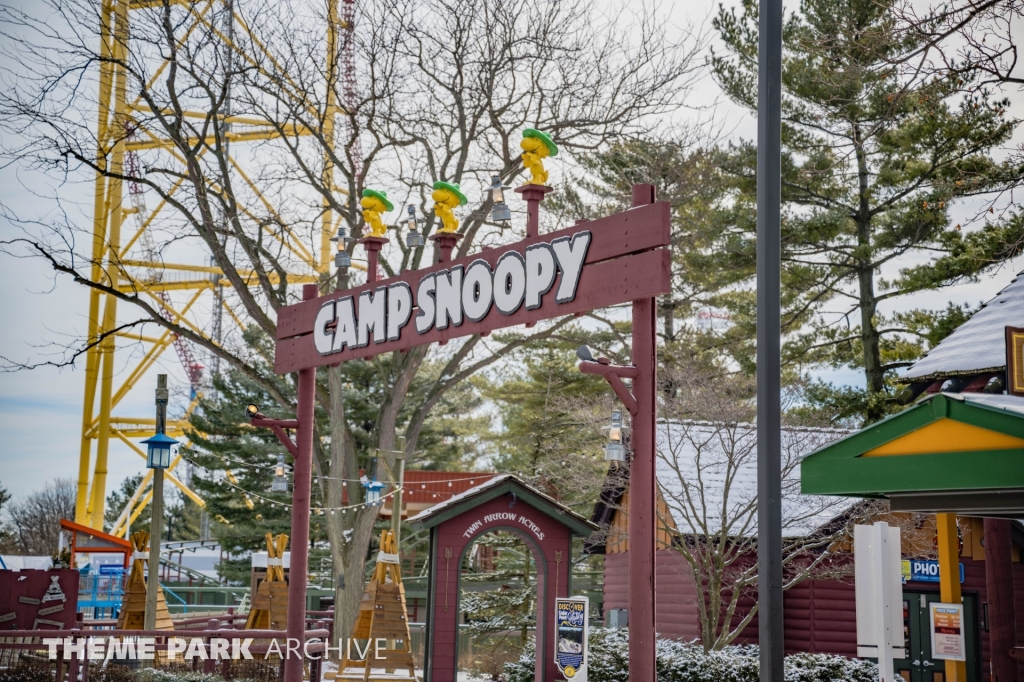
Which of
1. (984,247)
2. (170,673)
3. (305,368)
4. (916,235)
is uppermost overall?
(916,235)

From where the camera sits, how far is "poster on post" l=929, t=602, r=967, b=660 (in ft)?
34.9

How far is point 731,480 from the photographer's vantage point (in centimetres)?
1830

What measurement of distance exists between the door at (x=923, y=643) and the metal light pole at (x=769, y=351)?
45.9 feet

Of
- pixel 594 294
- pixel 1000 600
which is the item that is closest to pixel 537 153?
pixel 594 294

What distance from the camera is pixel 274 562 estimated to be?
20.5 meters

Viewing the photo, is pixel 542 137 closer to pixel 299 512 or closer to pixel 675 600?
pixel 299 512

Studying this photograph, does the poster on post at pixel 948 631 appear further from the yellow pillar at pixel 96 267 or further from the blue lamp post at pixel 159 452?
the yellow pillar at pixel 96 267

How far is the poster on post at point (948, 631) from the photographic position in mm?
10648

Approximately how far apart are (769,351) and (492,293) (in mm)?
4872

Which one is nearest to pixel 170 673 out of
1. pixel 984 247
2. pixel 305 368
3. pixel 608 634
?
pixel 305 368

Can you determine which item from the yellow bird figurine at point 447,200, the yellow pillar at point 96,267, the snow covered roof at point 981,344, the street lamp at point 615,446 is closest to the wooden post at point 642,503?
the street lamp at point 615,446

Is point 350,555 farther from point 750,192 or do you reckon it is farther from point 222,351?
point 750,192

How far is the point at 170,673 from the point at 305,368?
5.23m

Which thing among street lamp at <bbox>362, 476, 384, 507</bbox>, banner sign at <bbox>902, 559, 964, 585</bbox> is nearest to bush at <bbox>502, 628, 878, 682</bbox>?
banner sign at <bbox>902, 559, 964, 585</bbox>
